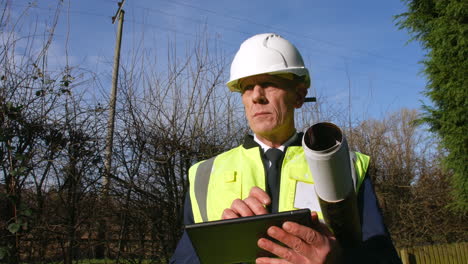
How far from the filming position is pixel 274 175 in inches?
78.9

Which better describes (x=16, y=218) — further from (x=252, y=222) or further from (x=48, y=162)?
(x=252, y=222)

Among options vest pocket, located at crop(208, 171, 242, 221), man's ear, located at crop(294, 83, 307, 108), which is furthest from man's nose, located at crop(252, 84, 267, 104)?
vest pocket, located at crop(208, 171, 242, 221)

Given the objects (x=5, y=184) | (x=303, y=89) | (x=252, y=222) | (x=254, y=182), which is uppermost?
(x=303, y=89)

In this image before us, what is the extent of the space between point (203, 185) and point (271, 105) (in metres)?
0.56

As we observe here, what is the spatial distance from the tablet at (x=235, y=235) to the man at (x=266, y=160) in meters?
0.31

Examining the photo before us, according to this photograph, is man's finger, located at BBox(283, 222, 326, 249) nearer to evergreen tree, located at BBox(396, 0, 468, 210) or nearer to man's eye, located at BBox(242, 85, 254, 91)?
man's eye, located at BBox(242, 85, 254, 91)

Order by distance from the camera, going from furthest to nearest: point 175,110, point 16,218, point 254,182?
point 175,110
point 16,218
point 254,182

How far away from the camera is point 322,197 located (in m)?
1.24

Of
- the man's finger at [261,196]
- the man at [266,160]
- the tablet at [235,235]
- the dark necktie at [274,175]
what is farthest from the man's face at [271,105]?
the tablet at [235,235]

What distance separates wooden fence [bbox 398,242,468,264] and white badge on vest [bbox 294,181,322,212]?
6.43m

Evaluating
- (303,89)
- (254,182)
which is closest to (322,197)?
(254,182)

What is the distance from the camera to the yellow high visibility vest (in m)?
1.92

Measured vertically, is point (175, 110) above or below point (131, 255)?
above

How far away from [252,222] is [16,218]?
312 centimetres
